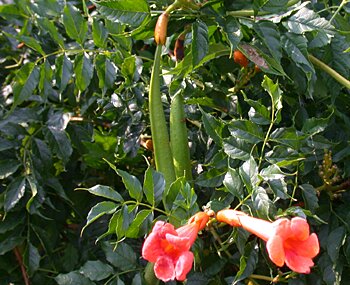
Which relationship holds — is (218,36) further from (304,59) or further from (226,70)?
(304,59)

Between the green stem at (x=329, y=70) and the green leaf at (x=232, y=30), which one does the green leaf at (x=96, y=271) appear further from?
the green stem at (x=329, y=70)

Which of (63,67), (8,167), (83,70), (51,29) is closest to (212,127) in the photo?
(83,70)

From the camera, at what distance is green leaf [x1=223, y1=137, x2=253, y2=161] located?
6.15 feet

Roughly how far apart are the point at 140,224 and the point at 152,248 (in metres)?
0.33

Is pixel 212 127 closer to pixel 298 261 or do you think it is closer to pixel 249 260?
pixel 249 260

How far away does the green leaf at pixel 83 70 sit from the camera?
7.40 feet

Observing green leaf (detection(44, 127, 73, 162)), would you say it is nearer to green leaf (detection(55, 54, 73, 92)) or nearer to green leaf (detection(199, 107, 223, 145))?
green leaf (detection(55, 54, 73, 92))

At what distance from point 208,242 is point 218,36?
2.22ft

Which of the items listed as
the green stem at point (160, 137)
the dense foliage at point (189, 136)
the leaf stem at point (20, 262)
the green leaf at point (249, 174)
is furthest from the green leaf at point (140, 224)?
the leaf stem at point (20, 262)

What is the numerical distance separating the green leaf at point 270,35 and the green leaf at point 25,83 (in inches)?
33.5

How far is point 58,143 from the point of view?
2.48 m

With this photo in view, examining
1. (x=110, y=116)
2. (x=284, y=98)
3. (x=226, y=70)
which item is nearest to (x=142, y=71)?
(x=110, y=116)

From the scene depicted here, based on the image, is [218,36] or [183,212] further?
[218,36]

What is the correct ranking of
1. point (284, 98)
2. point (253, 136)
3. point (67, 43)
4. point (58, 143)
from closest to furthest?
point (253, 136) < point (284, 98) < point (58, 143) < point (67, 43)
